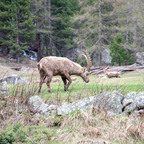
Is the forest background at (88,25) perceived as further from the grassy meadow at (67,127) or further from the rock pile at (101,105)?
the grassy meadow at (67,127)

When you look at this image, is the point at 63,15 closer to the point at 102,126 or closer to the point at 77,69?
the point at 77,69

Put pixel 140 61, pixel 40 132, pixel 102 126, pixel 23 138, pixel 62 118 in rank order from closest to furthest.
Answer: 1. pixel 23 138
2. pixel 40 132
3. pixel 102 126
4. pixel 62 118
5. pixel 140 61

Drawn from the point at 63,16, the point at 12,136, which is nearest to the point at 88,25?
the point at 63,16

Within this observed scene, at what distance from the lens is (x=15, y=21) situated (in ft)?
119

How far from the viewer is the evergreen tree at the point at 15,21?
3503 cm

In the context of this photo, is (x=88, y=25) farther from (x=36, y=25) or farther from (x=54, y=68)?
(x=54, y=68)

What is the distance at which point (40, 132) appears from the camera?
18.0 ft

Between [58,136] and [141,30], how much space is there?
3730 cm

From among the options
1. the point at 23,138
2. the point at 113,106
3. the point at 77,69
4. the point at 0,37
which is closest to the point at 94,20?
the point at 0,37

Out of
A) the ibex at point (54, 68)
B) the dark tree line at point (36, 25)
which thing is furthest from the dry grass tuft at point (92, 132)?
the dark tree line at point (36, 25)

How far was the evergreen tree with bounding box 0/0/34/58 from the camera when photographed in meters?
35.0

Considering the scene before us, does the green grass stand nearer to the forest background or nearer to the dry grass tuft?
the dry grass tuft

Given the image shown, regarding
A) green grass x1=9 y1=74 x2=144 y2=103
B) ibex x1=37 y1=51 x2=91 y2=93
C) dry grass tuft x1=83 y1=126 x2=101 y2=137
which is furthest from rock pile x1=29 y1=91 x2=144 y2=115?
ibex x1=37 y1=51 x2=91 y2=93

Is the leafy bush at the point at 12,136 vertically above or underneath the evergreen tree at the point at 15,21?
underneath
